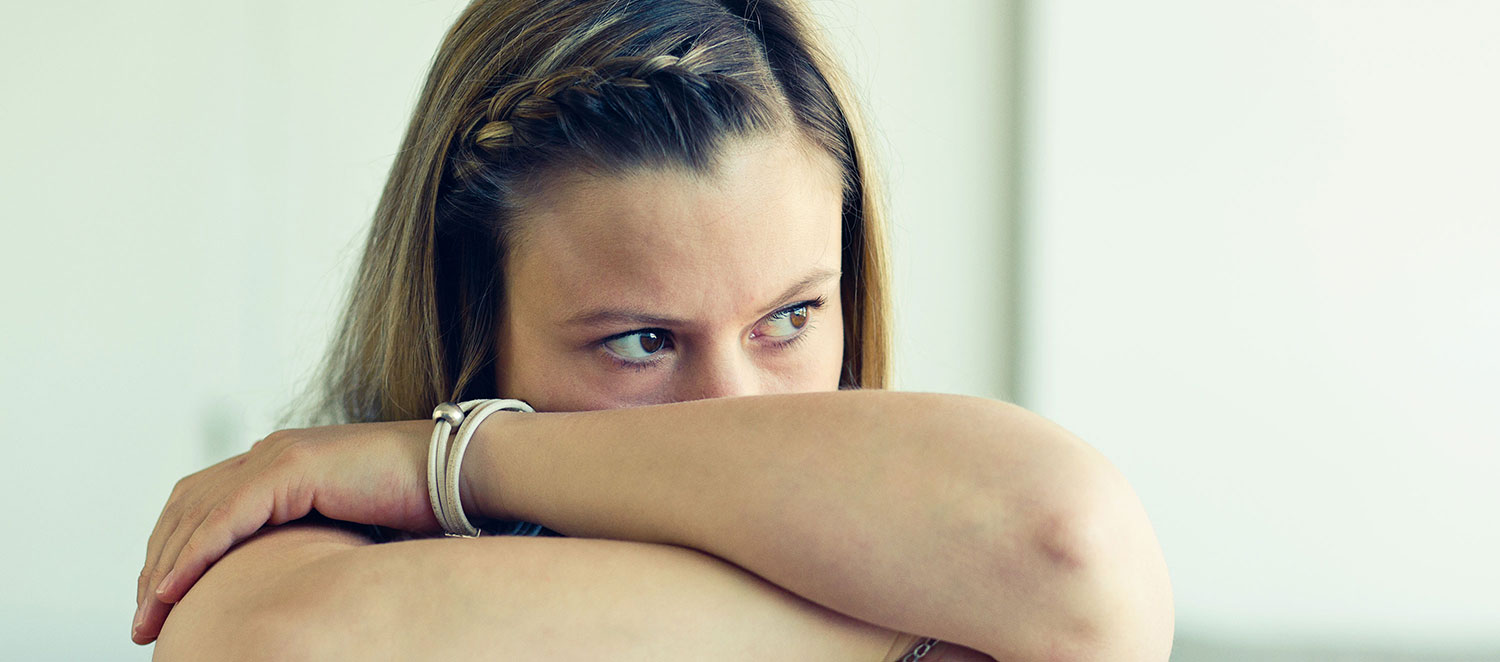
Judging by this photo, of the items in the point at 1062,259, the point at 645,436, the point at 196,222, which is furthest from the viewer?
the point at 1062,259

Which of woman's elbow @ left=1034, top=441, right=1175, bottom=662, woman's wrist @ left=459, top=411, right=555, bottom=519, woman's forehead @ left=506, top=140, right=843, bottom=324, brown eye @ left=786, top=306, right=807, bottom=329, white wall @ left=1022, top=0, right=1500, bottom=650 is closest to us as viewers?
woman's elbow @ left=1034, top=441, right=1175, bottom=662

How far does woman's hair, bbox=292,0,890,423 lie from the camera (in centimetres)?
84

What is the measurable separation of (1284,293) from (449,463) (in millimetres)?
1709

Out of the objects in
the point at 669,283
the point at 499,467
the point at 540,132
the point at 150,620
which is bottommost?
the point at 150,620

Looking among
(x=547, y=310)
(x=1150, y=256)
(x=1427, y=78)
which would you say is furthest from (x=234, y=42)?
(x=1427, y=78)

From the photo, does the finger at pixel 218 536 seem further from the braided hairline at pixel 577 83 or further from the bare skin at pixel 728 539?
the braided hairline at pixel 577 83

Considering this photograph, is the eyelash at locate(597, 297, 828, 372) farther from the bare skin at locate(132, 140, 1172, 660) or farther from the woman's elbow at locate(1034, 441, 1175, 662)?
the woman's elbow at locate(1034, 441, 1175, 662)

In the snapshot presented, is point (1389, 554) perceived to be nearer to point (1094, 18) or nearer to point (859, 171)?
point (1094, 18)

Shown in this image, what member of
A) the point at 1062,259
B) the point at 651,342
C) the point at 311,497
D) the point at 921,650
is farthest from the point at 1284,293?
the point at 311,497

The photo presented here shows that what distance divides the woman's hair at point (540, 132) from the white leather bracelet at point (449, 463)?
0.25m

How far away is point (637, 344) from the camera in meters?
0.84

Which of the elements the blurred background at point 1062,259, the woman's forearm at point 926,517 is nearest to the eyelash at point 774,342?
the woman's forearm at point 926,517

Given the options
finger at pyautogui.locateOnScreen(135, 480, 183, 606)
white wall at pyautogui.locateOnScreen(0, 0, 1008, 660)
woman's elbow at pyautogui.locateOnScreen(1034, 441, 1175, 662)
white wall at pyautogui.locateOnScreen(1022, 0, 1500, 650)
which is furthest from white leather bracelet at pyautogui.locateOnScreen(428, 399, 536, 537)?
white wall at pyautogui.locateOnScreen(1022, 0, 1500, 650)

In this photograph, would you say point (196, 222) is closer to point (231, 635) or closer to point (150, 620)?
point (150, 620)
